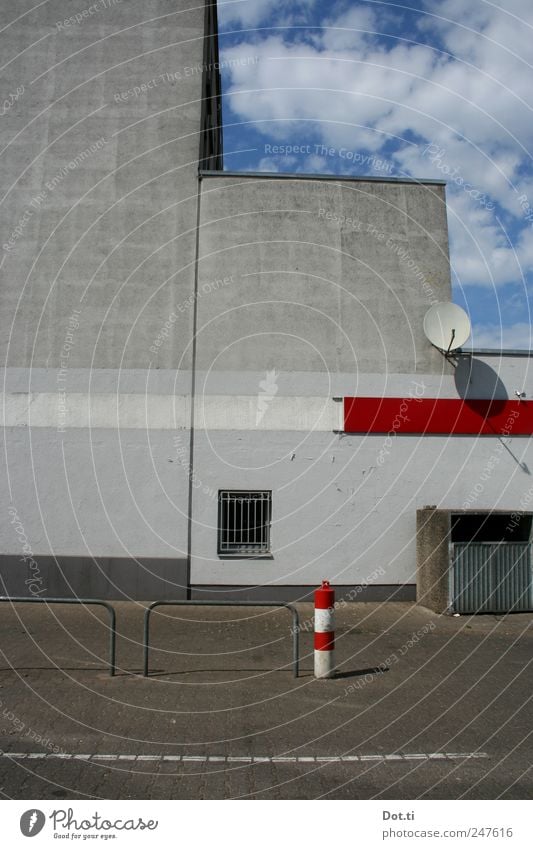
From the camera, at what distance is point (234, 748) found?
19.0 feet

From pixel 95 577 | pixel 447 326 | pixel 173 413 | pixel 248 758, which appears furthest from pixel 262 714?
pixel 447 326

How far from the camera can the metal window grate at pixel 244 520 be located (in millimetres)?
13797

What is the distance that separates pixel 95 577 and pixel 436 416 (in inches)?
281

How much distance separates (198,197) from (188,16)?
4.13m

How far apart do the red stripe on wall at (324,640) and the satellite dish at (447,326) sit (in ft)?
24.0

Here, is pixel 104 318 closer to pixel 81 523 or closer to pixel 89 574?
pixel 81 523

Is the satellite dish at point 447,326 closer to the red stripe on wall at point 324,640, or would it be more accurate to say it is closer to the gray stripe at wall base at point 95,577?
the gray stripe at wall base at point 95,577

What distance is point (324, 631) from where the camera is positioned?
7941 mm

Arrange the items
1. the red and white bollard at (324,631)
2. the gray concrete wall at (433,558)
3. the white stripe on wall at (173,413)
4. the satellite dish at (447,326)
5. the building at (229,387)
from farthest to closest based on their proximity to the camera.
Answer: the white stripe on wall at (173,413) → the building at (229,387) → the satellite dish at (447,326) → the gray concrete wall at (433,558) → the red and white bollard at (324,631)

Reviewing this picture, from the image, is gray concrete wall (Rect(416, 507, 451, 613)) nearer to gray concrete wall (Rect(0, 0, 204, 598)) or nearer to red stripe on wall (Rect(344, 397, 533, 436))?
red stripe on wall (Rect(344, 397, 533, 436))

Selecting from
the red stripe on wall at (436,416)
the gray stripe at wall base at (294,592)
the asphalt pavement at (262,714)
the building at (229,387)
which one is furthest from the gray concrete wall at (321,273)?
the asphalt pavement at (262,714)

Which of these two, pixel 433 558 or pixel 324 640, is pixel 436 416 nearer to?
pixel 433 558

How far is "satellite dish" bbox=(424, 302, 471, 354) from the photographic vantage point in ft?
44.2

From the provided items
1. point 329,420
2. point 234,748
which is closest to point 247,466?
point 329,420
